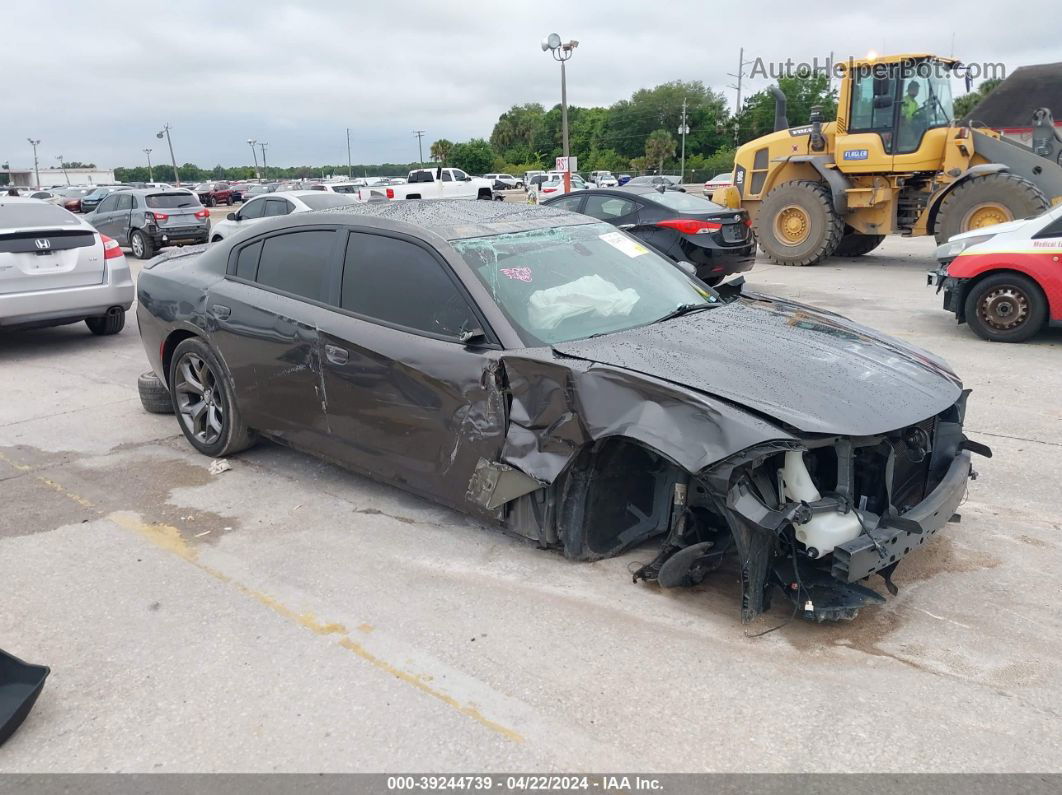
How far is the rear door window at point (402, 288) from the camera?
3.91m

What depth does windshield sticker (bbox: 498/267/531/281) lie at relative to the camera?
3977 millimetres

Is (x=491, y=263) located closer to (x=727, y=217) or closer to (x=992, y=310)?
(x=992, y=310)

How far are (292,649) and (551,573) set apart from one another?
1.16 m

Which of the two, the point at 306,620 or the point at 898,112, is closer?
the point at 306,620

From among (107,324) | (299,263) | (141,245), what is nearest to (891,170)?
(299,263)

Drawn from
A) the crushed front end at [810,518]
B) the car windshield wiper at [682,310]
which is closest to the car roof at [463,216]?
the car windshield wiper at [682,310]

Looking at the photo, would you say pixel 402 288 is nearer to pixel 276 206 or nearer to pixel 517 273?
→ pixel 517 273

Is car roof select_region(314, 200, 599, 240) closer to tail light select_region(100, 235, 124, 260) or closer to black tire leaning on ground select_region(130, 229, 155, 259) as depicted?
tail light select_region(100, 235, 124, 260)

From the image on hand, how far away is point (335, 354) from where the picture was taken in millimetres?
4254

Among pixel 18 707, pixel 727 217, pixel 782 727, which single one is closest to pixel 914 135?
pixel 727 217

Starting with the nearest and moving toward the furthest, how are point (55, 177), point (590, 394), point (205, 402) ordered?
1. point (590, 394)
2. point (205, 402)
3. point (55, 177)

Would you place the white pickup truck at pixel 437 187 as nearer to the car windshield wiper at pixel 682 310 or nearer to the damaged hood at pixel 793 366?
the car windshield wiper at pixel 682 310

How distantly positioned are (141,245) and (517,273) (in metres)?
17.4

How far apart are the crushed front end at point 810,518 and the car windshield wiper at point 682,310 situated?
1.07m
